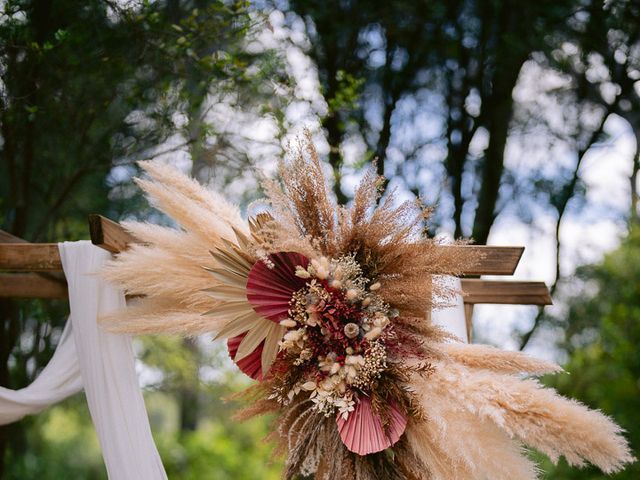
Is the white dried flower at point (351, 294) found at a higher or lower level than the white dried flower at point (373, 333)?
higher

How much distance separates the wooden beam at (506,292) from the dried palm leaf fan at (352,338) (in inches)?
44.1

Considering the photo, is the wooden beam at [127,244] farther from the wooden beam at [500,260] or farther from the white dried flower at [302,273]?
the white dried flower at [302,273]

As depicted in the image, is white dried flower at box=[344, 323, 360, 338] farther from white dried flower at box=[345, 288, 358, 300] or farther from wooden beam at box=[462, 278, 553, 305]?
wooden beam at box=[462, 278, 553, 305]

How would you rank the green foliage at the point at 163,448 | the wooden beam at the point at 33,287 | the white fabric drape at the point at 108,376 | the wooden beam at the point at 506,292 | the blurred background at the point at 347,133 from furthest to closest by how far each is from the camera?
1. the green foliage at the point at 163,448
2. the blurred background at the point at 347,133
3. the wooden beam at the point at 33,287
4. the wooden beam at the point at 506,292
5. the white fabric drape at the point at 108,376

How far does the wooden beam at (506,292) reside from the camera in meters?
2.50

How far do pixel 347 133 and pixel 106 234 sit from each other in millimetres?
3136

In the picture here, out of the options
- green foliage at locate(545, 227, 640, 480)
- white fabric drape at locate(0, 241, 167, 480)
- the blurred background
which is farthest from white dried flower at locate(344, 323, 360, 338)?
green foliage at locate(545, 227, 640, 480)

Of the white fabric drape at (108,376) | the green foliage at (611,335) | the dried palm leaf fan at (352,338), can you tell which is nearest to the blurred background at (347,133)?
the green foliage at (611,335)

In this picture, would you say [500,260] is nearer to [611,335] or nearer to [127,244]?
[127,244]

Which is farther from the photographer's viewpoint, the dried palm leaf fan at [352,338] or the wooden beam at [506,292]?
the wooden beam at [506,292]

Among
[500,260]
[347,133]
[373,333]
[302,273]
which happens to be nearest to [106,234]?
[302,273]

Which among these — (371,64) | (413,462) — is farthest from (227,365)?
(413,462)

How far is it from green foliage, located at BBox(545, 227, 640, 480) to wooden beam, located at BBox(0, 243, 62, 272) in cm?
437

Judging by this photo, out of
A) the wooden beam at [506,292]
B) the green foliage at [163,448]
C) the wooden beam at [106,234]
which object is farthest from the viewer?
the green foliage at [163,448]
